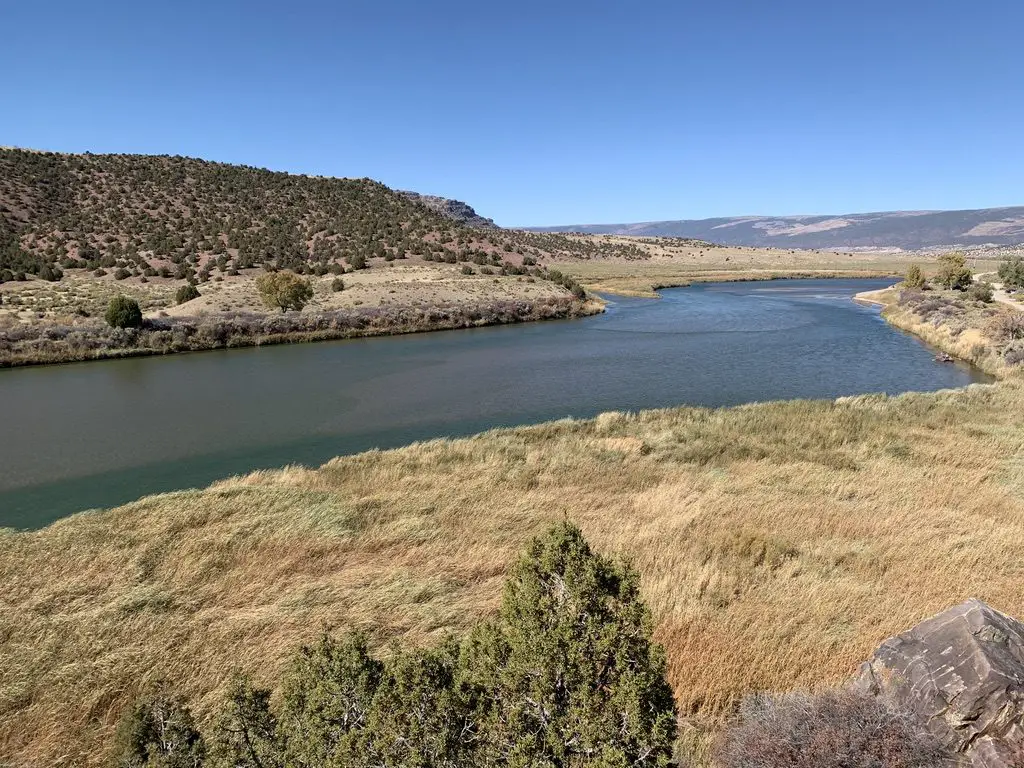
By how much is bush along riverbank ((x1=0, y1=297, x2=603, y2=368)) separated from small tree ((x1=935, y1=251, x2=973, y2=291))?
34.2 m

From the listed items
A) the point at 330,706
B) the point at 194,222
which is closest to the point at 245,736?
the point at 330,706

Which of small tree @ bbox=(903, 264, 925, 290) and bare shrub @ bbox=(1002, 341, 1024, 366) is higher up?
small tree @ bbox=(903, 264, 925, 290)

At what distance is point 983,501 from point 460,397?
50.6 ft

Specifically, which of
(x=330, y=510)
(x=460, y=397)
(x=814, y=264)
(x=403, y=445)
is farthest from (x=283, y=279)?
(x=814, y=264)

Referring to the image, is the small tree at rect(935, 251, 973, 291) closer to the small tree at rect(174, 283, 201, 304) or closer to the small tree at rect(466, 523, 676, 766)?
the small tree at rect(466, 523, 676, 766)

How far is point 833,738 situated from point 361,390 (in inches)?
799

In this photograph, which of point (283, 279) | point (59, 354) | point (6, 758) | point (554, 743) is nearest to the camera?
point (554, 743)

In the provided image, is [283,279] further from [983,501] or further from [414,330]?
[983,501]

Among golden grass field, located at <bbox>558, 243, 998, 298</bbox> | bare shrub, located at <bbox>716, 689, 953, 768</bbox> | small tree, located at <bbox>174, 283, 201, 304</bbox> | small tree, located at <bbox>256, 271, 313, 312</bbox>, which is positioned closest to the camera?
bare shrub, located at <bbox>716, 689, 953, 768</bbox>

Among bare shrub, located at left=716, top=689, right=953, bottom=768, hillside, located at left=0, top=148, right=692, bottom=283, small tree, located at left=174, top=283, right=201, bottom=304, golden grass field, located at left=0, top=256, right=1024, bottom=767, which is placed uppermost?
hillside, located at left=0, top=148, right=692, bottom=283

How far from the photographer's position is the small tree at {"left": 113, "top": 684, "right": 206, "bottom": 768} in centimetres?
352

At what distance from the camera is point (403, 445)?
15953 mm

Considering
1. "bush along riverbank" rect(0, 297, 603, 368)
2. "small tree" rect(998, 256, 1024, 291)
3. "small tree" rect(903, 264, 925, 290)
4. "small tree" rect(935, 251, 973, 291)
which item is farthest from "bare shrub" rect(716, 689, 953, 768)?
"small tree" rect(998, 256, 1024, 291)

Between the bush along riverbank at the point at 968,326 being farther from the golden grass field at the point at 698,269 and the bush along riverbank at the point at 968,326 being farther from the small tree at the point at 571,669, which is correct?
the small tree at the point at 571,669
